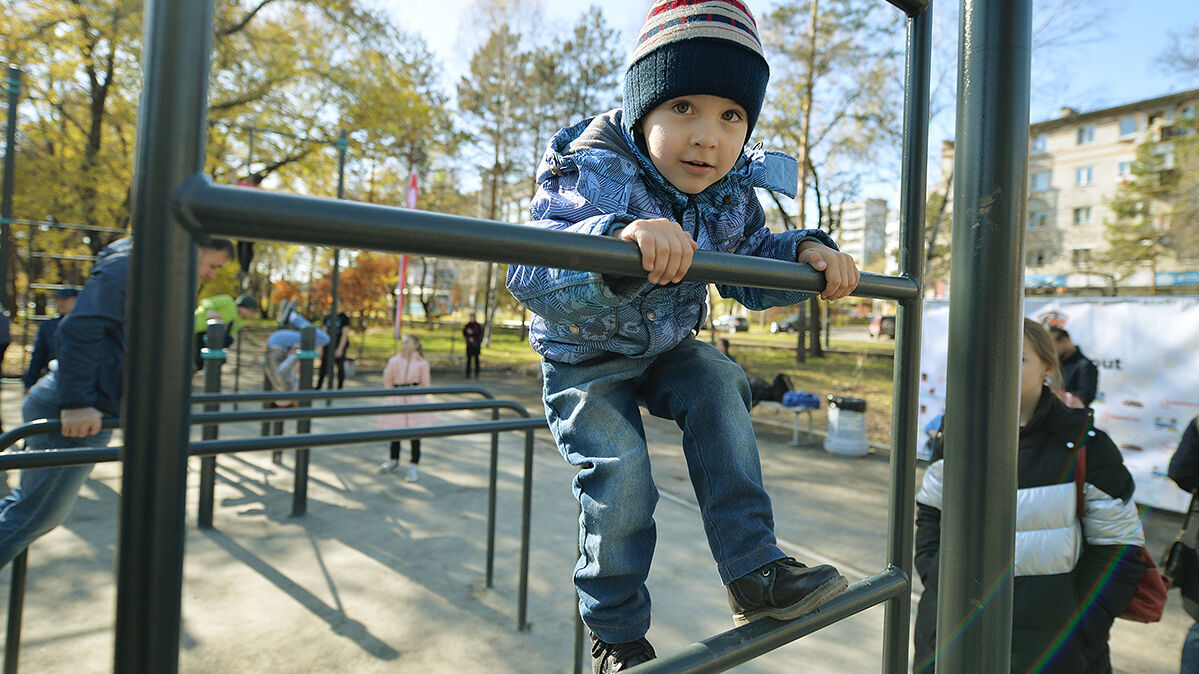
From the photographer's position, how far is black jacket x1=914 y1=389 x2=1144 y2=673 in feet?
6.31

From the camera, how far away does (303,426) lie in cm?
496

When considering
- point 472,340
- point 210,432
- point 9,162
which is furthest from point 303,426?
point 472,340

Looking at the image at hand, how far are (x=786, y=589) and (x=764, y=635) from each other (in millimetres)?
82

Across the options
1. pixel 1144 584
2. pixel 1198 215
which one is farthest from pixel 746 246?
pixel 1198 215

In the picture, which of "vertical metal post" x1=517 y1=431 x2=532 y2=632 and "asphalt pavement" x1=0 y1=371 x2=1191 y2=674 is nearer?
"asphalt pavement" x1=0 y1=371 x2=1191 y2=674

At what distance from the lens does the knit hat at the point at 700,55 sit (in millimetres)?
1078

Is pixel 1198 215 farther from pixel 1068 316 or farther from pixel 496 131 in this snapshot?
pixel 496 131

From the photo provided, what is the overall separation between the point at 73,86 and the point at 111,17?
1.64m

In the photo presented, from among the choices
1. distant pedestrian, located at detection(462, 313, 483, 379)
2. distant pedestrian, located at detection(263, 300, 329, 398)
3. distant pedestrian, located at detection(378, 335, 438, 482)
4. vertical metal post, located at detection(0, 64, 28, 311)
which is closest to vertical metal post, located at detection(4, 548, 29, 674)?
distant pedestrian, located at detection(378, 335, 438, 482)

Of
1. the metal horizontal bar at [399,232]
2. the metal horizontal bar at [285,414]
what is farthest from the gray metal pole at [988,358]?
the metal horizontal bar at [285,414]

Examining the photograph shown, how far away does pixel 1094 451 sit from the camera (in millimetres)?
1987

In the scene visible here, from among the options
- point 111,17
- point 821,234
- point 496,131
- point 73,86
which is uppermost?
point 496,131

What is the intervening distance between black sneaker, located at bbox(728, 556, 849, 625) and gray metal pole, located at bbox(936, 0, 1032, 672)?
0.20 metres

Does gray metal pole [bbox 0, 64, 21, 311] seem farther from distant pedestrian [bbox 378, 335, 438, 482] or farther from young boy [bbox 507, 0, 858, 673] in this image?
young boy [bbox 507, 0, 858, 673]
